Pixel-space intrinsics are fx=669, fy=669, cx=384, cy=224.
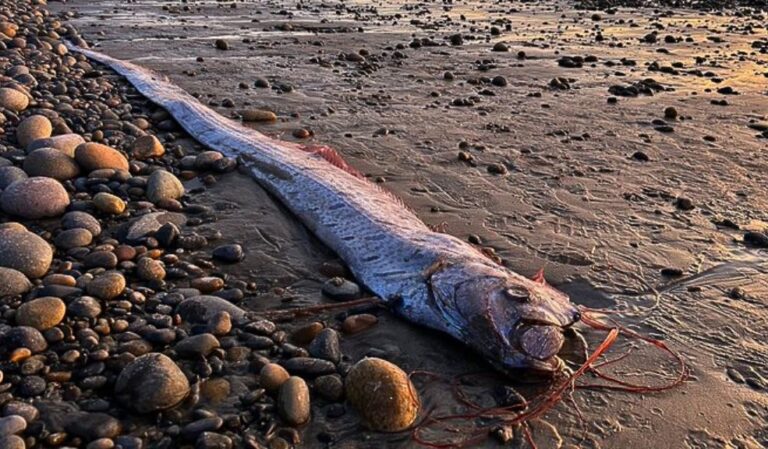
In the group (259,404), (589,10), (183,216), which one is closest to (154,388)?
(259,404)

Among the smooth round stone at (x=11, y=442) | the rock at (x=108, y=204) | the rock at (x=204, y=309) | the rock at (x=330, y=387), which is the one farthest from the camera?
the rock at (x=108, y=204)

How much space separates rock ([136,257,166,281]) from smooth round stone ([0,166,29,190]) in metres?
1.88

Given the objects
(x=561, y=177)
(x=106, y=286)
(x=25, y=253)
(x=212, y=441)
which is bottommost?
(x=561, y=177)

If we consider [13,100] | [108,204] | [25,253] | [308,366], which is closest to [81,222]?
[108,204]

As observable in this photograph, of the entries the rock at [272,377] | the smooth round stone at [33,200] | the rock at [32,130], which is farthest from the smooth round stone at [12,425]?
the rock at [32,130]

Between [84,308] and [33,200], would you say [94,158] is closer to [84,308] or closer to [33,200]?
[33,200]

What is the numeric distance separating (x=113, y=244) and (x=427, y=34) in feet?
42.2

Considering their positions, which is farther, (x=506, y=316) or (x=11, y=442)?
(x=506, y=316)

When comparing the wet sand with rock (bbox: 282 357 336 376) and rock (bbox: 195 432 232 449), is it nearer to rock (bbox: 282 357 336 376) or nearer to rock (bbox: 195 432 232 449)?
rock (bbox: 282 357 336 376)

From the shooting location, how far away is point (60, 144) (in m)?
6.55

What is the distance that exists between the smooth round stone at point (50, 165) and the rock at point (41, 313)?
98.5 inches

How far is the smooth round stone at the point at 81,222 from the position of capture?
5.25m

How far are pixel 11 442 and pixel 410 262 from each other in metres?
2.66

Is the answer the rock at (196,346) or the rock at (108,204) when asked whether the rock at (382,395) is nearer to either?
the rock at (196,346)
